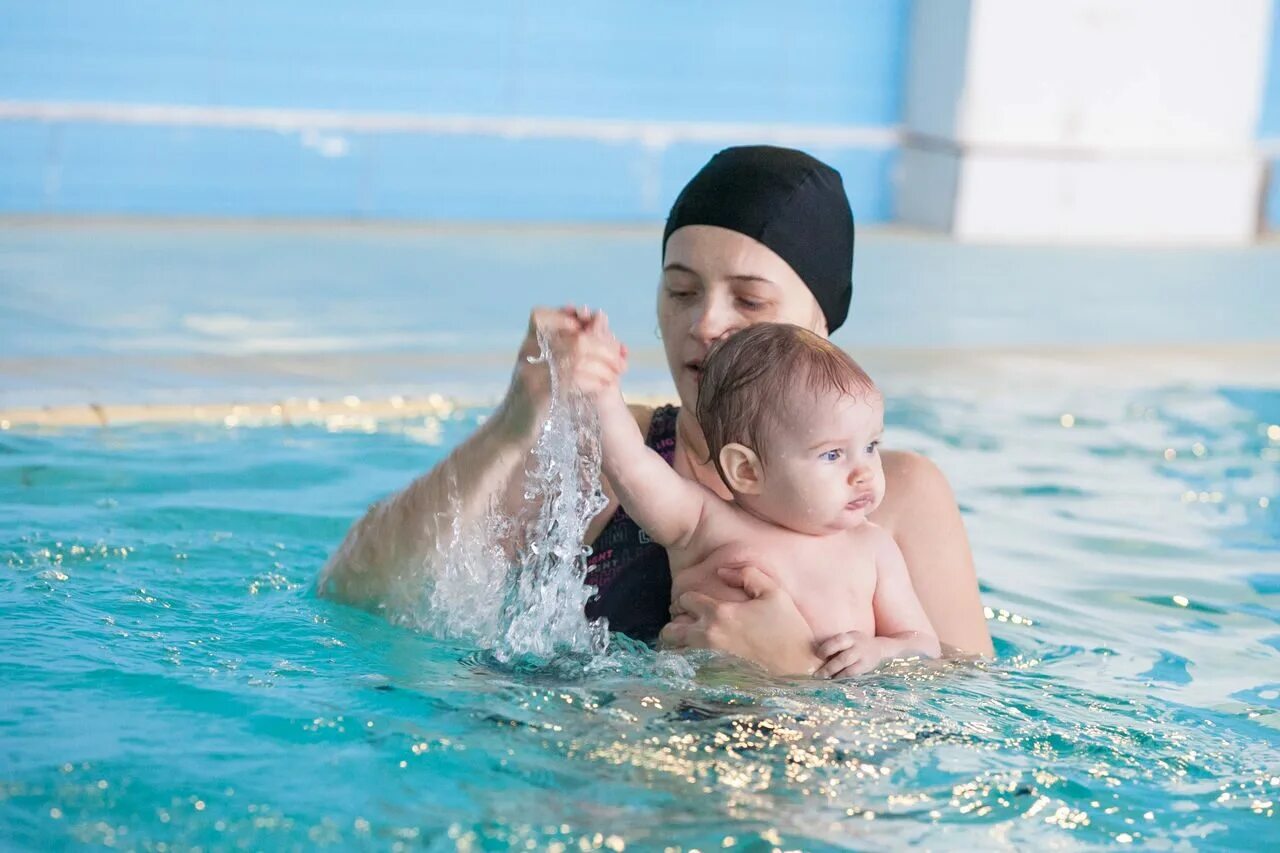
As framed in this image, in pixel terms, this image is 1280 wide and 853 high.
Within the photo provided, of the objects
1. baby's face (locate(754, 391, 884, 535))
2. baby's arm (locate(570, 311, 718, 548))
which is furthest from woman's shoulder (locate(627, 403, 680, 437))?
baby's face (locate(754, 391, 884, 535))

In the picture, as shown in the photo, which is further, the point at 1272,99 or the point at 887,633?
the point at 1272,99

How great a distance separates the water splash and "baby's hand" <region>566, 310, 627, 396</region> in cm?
28

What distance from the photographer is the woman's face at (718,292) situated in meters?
3.23

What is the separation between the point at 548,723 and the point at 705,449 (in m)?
0.78

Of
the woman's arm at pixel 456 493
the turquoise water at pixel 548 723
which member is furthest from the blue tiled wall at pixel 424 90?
the woman's arm at pixel 456 493

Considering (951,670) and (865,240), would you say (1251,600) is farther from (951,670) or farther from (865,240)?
(865,240)

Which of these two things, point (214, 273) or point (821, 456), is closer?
point (821, 456)

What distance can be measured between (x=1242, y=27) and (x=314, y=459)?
8278mm

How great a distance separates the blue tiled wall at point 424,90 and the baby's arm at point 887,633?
8.31 meters

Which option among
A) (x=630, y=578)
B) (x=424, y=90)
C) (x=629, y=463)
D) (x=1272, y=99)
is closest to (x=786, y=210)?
(x=629, y=463)

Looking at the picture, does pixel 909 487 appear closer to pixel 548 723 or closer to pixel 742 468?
pixel 742 468

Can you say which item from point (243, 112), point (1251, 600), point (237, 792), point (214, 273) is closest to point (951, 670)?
point (237, 792)

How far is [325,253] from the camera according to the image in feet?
30.8

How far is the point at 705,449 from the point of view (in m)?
3.40
